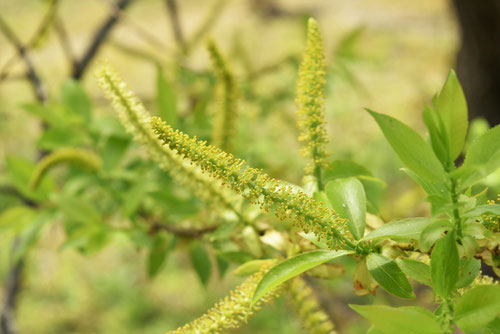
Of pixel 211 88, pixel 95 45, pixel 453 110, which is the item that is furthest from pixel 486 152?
pixel 95 45

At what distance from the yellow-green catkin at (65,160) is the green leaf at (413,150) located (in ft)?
1.26

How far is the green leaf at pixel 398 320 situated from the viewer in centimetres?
23

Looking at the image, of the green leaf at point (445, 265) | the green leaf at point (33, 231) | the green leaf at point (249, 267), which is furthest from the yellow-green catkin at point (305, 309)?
the green leaf at point (33, 231)

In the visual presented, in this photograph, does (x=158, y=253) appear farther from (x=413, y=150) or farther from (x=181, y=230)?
(x=413, y=150)

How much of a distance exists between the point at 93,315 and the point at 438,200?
193cm

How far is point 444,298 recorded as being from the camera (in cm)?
26

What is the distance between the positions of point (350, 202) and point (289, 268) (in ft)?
0.22

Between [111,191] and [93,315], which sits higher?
[111,191]

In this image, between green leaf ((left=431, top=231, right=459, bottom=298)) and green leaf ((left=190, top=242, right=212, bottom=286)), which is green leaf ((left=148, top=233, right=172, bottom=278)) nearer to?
green leaf ((left=190, top=242, right=212, bottom=286))

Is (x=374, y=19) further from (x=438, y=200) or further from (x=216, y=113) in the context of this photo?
(x=438, y=200)

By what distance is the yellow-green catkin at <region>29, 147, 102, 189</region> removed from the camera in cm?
51

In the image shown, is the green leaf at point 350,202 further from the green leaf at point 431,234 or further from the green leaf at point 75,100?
the green leaf at point 75,100

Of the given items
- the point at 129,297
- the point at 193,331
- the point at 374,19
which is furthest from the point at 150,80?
the point at 193,331

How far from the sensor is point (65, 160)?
0.53 metres
